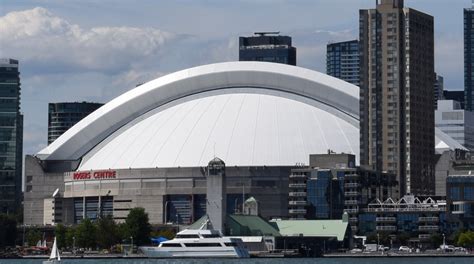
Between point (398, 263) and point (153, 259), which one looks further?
point (153, 259)

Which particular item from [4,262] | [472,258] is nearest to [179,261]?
[4,262]

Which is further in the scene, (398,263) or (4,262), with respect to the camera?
(4,262)

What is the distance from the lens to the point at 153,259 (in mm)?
199625

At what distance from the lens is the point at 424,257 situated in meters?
198

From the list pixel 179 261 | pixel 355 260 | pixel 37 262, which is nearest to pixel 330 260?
pixel 355 260

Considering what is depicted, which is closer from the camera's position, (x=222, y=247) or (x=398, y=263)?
(x=398, y=263)

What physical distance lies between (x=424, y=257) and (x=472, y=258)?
19.4 feet

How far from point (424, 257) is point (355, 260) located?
10.9 metres

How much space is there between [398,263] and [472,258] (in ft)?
54.8

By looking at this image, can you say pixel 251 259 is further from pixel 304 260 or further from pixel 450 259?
pixel 450 259

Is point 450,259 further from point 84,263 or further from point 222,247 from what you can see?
point 84,263

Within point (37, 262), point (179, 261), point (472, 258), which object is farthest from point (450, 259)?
point (37, 262)

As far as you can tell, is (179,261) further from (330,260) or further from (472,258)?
(472,258)

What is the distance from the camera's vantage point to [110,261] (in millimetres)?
196125
